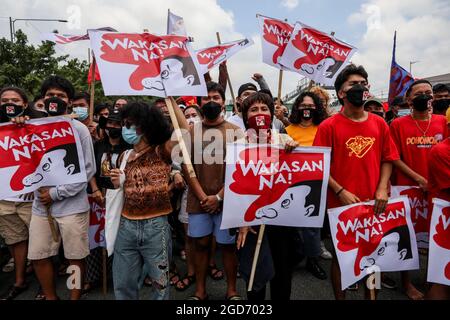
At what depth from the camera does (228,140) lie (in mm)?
2908

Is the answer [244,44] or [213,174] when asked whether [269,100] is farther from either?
[244,44]

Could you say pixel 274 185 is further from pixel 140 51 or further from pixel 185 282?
pixel 185 282

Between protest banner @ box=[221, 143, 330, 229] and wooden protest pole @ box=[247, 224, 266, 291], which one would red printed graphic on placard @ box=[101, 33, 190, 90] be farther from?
wooden protest pole @ box=[247, 224, 266, 291]

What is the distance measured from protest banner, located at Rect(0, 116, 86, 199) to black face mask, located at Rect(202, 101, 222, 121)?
3.86 ft

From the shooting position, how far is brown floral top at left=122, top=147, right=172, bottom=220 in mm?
2434

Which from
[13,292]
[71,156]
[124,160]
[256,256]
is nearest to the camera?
[256,256]

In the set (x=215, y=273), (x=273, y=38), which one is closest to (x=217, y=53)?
(x=273, y=38)

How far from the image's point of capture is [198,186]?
109 inches

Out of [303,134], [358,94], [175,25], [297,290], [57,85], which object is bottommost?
[297,290]

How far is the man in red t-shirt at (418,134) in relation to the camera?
310 centimetres

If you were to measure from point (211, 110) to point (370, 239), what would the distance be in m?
1.77

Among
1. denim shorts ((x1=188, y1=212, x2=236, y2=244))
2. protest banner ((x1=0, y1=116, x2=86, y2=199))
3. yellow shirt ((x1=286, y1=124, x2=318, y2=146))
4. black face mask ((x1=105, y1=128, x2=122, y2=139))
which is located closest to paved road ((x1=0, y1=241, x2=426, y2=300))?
denim shorts ((x1=188, y1=212, x2=236, y2=244))

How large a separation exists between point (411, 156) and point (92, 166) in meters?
3.13
